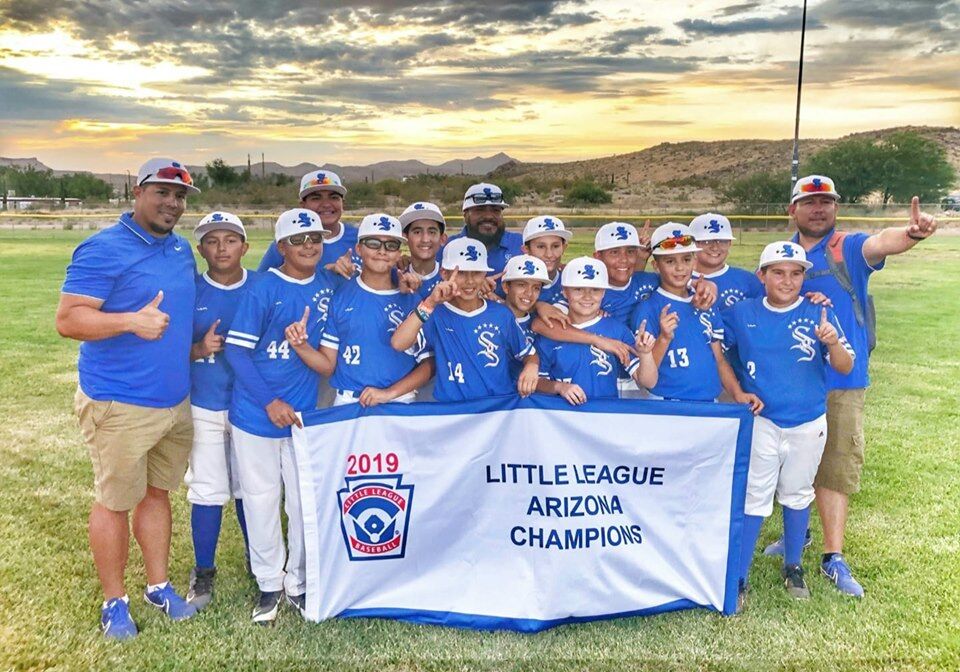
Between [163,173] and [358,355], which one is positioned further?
[358,355]

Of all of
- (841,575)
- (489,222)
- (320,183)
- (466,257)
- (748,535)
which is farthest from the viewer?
(489,222)

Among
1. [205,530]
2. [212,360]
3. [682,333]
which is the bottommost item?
[205,530]

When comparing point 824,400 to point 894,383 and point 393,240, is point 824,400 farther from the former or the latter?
point 894,383

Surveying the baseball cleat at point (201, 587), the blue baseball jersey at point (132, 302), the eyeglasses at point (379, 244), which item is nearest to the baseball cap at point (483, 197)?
the eyeglasses at point (379, 244)

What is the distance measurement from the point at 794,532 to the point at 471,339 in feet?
7.45

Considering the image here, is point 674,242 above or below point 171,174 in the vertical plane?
below

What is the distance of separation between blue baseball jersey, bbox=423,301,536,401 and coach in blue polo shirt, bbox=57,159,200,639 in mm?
1337

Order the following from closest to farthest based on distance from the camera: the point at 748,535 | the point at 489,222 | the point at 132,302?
the point at 132,302, the point at 748,535, the point at 489,222

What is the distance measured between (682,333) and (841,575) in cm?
186

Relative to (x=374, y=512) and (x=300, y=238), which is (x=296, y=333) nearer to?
(x=300, y=238)

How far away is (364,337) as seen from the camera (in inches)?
155

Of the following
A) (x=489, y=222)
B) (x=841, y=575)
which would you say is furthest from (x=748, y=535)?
(x=489, y=222)

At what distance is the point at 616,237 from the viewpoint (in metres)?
4.38

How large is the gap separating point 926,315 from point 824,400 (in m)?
13.0
